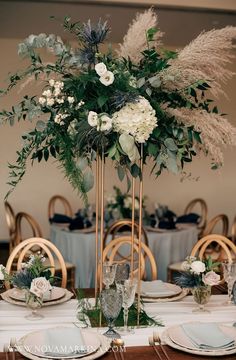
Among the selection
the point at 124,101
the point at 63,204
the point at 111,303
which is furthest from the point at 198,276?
the point at 63,204

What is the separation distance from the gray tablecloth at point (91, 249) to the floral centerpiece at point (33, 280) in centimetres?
271

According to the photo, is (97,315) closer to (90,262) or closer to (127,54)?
(127,54)

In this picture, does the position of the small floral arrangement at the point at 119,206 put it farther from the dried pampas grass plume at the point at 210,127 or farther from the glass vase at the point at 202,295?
the dried pampas grass plume at the point at 210,127

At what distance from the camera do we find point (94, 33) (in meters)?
2.16

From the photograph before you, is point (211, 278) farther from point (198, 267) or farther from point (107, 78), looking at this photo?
point (107, 78)

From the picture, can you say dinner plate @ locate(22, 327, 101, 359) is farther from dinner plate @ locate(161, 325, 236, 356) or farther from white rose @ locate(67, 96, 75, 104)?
white rose @ locate(67, 96, 75, 104)

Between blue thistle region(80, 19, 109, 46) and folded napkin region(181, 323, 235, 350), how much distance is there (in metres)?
1.17

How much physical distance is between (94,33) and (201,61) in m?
0.42

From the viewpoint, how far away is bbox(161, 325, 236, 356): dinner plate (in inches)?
78.8

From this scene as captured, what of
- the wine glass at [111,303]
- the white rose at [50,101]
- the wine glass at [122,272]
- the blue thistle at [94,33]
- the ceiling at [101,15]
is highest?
the ceiling at [101,15]

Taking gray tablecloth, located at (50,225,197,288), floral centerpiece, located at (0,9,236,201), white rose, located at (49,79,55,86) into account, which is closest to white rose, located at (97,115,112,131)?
floral centerpiece, located at (0,9,236,201)

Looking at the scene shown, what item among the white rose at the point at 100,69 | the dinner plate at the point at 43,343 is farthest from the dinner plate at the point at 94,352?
the white rose at the point at 100,69

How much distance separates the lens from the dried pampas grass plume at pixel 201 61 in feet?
6.97

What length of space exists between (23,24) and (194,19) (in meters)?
1.97
